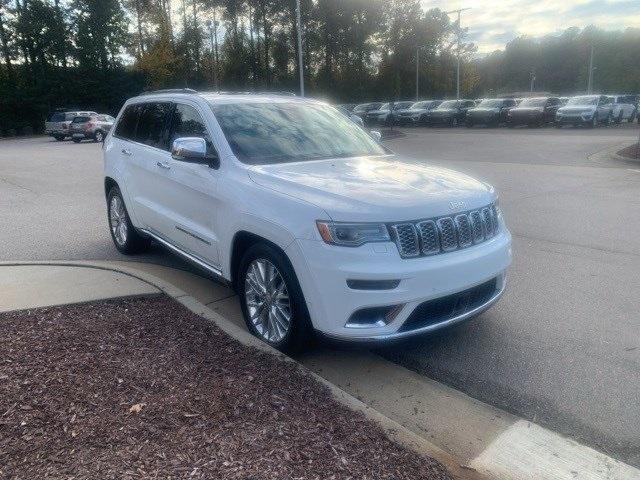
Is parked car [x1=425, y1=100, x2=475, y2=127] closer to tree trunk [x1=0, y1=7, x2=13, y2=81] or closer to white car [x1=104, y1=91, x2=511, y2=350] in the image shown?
white car [x1=104, y1=91, x2=511, y2=350]

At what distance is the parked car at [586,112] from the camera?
31438 mm

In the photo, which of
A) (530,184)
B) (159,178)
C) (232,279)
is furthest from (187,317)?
(530,184)

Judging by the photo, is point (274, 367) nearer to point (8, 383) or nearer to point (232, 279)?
point (232, 279)

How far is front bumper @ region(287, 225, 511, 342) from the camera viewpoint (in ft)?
11.8

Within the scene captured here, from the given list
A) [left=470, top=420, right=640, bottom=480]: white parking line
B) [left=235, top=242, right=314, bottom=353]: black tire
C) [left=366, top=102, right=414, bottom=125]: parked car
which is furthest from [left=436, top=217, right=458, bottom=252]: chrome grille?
[left=366, top=102, right=414, bottom=125]: parked car

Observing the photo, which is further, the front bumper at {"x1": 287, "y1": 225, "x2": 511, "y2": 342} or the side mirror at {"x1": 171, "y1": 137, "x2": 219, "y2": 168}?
the side mirror at {"x1": 171, "y1": 137, "x2": 219, "y2": 168}

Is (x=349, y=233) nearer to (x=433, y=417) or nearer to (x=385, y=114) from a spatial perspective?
(x=433, y=417)

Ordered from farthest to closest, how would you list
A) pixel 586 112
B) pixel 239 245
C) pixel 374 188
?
pixel 586 112
pixel 239 245
pixel 374 188

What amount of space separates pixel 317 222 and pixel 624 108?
3716cm

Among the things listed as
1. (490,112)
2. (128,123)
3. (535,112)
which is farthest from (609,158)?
(490,112)

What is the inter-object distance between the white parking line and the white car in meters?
0.91

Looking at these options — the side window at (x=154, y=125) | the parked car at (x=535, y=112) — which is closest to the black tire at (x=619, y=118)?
the parked car at (x=535, y=112)

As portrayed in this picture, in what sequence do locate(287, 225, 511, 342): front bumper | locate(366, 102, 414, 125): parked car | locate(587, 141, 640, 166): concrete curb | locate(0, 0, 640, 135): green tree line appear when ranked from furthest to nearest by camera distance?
locate(0, 0, 640, 135): green tree line, locate(366, 102, 414, 125): parked car, locate(587, 141, 640, 166): concrete curb, locate(287, 225, 511, 342): front bumper

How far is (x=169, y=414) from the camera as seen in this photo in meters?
3.19
